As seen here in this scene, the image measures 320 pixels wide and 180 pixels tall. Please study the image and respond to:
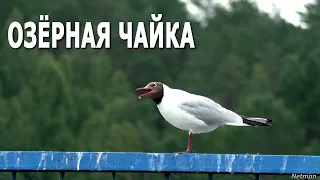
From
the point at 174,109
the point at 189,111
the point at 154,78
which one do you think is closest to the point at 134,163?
the point at 174,109

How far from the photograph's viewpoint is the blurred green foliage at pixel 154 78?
44250mm

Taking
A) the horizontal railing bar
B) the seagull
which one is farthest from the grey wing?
the horizontal railing bar

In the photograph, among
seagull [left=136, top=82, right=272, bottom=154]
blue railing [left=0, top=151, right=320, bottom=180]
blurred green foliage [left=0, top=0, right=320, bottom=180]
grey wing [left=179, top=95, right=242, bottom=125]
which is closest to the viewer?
blue railing [left=0, top=151, right=320, bottom=180]

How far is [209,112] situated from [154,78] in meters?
52.5

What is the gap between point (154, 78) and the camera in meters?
60.9

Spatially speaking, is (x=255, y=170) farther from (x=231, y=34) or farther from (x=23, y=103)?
(x=231, y=34)

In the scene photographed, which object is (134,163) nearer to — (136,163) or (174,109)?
(136,163)

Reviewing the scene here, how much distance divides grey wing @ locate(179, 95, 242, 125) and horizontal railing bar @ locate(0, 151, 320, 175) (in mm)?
1799

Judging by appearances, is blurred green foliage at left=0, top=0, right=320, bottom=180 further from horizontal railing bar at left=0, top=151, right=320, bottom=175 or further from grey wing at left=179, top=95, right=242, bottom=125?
horizontal railing bar at left=0, top=151, right=320, bottom=175

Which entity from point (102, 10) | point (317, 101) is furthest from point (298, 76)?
point (102, 10)

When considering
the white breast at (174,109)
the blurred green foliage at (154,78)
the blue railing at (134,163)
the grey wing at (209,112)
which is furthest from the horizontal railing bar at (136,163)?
the blurred green foliage at (154,78)

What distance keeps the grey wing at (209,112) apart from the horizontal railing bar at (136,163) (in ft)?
5.90

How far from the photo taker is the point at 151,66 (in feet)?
204

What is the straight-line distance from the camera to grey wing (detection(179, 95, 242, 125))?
8.28 meters
